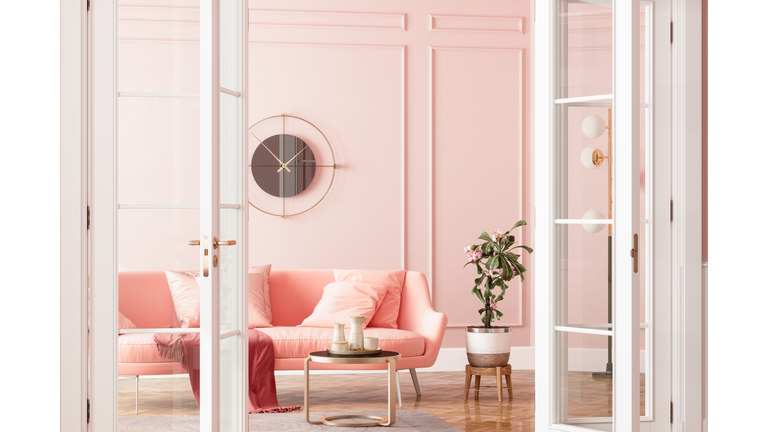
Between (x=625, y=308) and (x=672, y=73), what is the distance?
1412 mm

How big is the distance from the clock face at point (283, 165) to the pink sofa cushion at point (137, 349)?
124 inches

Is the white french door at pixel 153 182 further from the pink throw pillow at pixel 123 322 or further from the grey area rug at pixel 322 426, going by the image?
the grey area rug at pixel 322 426

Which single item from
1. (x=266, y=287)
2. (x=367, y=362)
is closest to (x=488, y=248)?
(x=367, y=362)

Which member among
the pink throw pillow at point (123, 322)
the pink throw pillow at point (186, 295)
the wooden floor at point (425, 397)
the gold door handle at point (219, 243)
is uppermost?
the gold door handle at point (219, 243)

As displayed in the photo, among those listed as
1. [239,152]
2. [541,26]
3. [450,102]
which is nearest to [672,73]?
[541,26]

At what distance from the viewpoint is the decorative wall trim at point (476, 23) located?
621 cm

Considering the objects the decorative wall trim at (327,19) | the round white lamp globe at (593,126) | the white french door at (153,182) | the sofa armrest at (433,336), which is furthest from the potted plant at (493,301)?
the white french door at (153,182)

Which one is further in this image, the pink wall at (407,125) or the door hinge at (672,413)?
the pink wall at (407,125)

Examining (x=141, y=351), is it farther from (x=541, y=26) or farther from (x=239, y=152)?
(x=541, y=26)

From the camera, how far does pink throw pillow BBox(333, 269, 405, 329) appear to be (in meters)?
5.20

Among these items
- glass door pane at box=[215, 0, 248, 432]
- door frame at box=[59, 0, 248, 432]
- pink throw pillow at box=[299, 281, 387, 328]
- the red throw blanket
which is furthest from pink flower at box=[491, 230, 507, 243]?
door frame at box=[59, 0, 248, 432]

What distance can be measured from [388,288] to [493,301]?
0.80m

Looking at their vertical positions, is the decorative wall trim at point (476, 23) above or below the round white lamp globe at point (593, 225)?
above

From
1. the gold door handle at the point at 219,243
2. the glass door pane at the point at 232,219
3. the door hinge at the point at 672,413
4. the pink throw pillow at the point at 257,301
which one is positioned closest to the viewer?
the gold door handle at the point at 219,243
